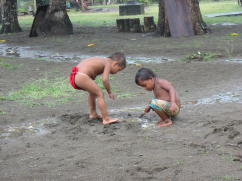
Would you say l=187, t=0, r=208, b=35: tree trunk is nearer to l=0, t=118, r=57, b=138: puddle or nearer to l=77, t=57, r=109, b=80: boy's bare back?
l=77, t=57, r=109, b=80: boy's bare back

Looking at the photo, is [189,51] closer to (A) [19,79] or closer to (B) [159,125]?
(A) [19,79]

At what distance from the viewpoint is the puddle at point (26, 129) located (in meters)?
6.31

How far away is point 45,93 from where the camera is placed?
8.85m

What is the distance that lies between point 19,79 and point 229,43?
6153 mm

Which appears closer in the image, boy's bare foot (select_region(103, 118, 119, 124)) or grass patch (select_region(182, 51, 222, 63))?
boy's bare foot (select_region(103, 118, 119, 124))

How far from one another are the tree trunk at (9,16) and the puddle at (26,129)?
50.6 feet

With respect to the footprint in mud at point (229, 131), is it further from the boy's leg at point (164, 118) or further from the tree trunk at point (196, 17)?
the tree trunk at point (196, 17)

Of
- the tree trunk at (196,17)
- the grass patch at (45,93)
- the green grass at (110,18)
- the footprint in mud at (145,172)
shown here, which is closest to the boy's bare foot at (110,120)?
the grass patch at (45,93)

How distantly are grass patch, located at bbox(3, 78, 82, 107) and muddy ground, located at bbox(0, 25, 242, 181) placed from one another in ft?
0.57

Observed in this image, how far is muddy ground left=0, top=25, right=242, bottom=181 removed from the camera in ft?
15.1

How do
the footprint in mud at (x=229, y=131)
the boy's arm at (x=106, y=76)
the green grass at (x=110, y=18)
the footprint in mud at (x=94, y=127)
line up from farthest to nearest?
1. the green grass at (x=110, y=18)
2. the boy's arm at (x=106, y=76)
3. the footprint in mud at (x=94, y=127)
4. the footprint in mud at (x=229, y=131)

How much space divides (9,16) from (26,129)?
1628cm

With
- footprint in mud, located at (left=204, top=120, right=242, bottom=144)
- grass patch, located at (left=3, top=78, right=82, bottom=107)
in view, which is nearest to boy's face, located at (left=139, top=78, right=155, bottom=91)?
footprint in mud, located at (left=204, top=120, right=242, bottom=144)

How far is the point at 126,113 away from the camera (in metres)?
7.03
